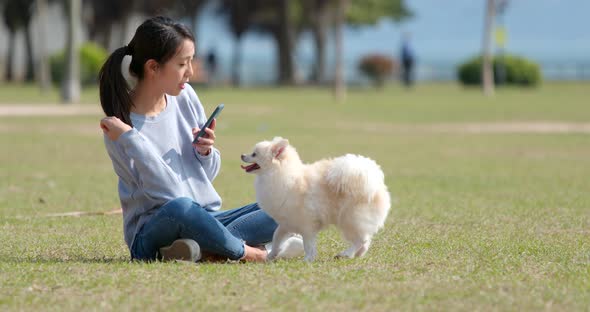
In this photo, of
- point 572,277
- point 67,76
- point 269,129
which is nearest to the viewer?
point 572,277

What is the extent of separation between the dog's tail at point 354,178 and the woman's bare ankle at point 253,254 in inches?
29.2

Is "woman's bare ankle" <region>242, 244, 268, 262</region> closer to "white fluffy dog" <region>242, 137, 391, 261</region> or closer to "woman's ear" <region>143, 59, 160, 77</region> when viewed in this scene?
"white fluffy dog" <region>242, 137, 391, 261</region>

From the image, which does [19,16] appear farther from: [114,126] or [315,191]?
[315,191]

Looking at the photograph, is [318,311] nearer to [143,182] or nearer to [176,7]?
[143,182]

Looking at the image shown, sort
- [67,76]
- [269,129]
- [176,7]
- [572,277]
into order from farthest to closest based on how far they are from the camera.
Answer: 1. [176,7]
2. [67,76]
3. [269,129]
4. [572,277]

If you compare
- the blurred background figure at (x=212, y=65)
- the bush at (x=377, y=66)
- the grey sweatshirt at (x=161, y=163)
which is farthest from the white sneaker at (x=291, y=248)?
the blurred background figure at (x=212, y=65)

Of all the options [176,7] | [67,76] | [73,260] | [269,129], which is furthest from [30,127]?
[176,7]

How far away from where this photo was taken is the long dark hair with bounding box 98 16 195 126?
23.3 ft

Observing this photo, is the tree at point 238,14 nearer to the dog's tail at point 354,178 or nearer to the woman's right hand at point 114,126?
the woman's right hand at point 114,126

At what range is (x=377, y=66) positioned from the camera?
6291 cm

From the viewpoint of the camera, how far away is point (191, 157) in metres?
7.43

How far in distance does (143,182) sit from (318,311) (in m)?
1.79

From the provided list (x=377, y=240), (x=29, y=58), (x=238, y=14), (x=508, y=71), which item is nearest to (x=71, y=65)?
(x=508, y=71)

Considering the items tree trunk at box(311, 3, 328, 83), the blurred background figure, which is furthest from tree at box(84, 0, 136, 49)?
tree trunk at box(311, 3, 328, 83)
